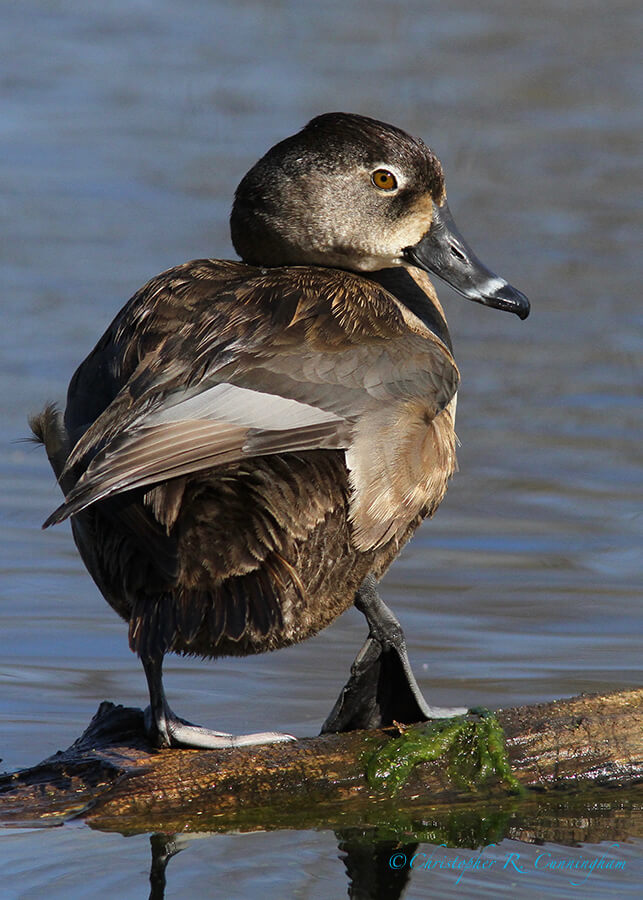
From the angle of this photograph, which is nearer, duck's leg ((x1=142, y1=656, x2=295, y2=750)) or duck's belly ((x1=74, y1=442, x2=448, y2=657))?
duck's belly ((x1=74, y1=442, x2=448, y2=657))

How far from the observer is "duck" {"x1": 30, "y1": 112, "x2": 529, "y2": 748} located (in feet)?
12.9

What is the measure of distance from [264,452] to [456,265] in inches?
62.3

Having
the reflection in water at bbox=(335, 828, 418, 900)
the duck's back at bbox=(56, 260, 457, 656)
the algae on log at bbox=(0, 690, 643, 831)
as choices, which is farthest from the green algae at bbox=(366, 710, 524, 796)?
the duck's back at bbox=(56, 260, 457, 656)

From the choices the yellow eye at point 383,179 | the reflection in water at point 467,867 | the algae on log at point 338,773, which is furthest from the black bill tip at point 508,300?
the reflection in water at point 467,867

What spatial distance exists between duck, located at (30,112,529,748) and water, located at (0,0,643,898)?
553 mm

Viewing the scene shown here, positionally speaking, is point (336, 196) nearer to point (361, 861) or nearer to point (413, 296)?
point (413, 296)

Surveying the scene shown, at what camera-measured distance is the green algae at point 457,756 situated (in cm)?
411

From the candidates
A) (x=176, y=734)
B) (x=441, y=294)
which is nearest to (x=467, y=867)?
(x=176, y=734)

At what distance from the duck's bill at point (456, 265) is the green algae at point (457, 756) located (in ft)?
5.13

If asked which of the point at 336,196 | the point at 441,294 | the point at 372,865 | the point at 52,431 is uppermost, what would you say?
the point at 336,196

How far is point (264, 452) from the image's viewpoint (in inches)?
156

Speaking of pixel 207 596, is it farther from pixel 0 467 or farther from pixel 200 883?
pixel 0 467

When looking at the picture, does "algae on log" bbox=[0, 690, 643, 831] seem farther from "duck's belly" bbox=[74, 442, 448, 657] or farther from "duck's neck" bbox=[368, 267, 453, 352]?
"duck's neck" bbox=[368, 267, 453, 352]

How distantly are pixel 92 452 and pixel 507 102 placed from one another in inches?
355
